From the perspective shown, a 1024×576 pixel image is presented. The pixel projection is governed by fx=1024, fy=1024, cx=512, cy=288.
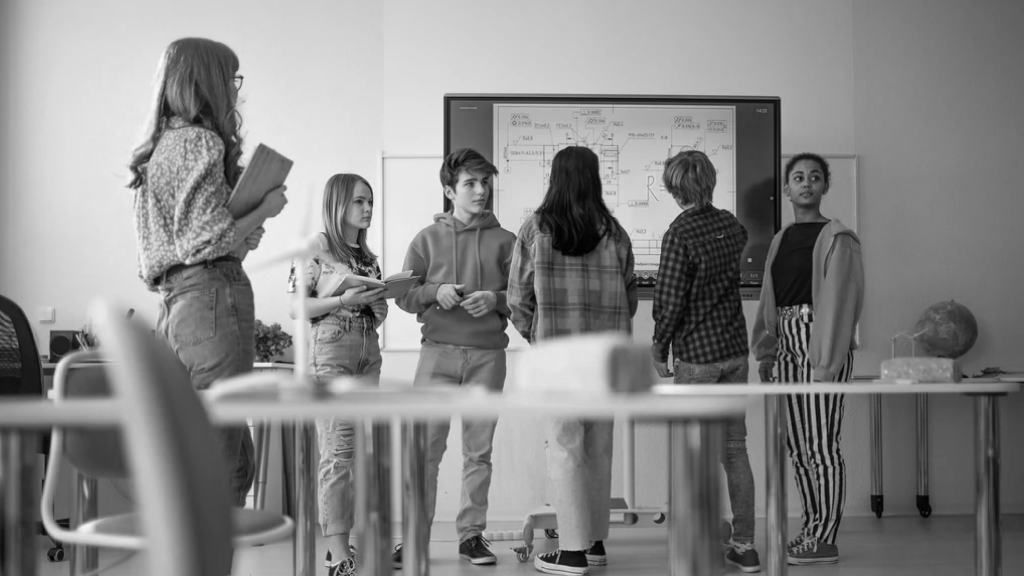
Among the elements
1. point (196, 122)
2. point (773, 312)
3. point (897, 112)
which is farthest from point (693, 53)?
point (196, 122)

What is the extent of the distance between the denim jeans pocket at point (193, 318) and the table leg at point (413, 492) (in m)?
0.51

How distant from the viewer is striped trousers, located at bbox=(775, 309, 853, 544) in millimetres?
3697

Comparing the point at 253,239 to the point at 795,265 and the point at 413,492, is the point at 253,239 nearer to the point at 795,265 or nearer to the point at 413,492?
the point at 413,492

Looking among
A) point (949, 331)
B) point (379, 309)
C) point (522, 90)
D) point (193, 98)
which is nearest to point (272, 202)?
point (193, 98)

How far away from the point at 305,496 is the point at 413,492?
0.34 meters

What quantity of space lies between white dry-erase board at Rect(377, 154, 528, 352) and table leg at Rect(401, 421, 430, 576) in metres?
2.81

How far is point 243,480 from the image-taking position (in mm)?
2357

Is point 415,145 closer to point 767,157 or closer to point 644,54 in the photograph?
point 644,54

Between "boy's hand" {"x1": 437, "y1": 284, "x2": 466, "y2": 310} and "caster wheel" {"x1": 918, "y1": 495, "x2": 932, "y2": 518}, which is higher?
"boy's hand" {"x1": 437, "y1": 284, "x2": 466, "y2": 310}

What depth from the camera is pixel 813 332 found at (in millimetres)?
3633

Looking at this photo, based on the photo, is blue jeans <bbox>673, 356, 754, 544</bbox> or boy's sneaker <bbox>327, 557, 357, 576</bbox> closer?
boy's sneaker <bbox>327, 557, 357, 576</bbox>

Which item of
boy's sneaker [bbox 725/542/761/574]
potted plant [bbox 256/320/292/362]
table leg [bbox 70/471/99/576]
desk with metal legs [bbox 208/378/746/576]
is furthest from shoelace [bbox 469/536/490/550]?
desk with metal legs [bbox 208/378/746/576]

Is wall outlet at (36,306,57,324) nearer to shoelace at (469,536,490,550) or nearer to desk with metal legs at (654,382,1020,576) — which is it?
shoelace at (469,536,490,550)

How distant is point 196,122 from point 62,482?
276 cm
